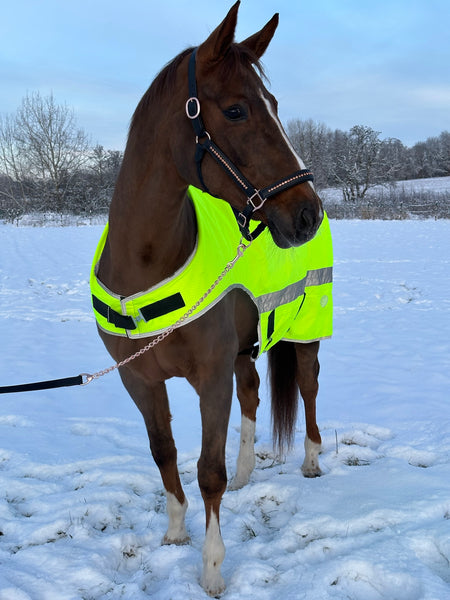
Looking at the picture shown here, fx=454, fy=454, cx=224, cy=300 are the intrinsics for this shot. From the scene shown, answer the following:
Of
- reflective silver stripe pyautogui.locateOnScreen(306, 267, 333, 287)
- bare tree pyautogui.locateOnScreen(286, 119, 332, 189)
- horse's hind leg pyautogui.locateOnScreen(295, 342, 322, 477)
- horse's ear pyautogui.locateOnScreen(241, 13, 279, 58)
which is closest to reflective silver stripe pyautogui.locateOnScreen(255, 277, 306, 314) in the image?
reflective silver stripe pyautogui.locateOnScreen(306, 267, 333, 287)

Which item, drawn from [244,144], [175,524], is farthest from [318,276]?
[175,524]

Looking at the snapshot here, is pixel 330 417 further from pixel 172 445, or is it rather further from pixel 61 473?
pixel 61 473

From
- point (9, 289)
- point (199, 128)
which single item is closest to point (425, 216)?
point (9, 289)

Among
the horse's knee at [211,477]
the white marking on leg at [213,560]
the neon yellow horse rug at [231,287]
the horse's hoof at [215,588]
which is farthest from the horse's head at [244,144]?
the horse's hoof at [215,588]

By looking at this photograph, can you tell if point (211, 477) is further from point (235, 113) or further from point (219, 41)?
point (219, 41)

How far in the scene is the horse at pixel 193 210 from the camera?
167cm

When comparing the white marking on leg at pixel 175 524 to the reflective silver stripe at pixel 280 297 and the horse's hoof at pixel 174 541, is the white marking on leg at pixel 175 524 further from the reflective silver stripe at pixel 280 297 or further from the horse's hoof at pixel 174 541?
the reflective silver stripe at pixel 280 297

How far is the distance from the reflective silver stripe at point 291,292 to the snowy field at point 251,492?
43.9 inches

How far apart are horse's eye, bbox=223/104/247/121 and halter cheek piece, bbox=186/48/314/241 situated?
104 millimetres

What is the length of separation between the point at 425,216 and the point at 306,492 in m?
23.6

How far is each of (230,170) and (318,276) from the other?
175 centimetres

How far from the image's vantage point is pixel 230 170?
5.59ft

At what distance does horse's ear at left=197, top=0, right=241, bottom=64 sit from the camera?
1.61m

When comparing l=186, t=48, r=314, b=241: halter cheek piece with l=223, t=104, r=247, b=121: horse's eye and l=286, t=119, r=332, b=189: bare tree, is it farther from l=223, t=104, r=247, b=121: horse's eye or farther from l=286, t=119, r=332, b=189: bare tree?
l=286, t=119, r=332, b=189: bare tree
